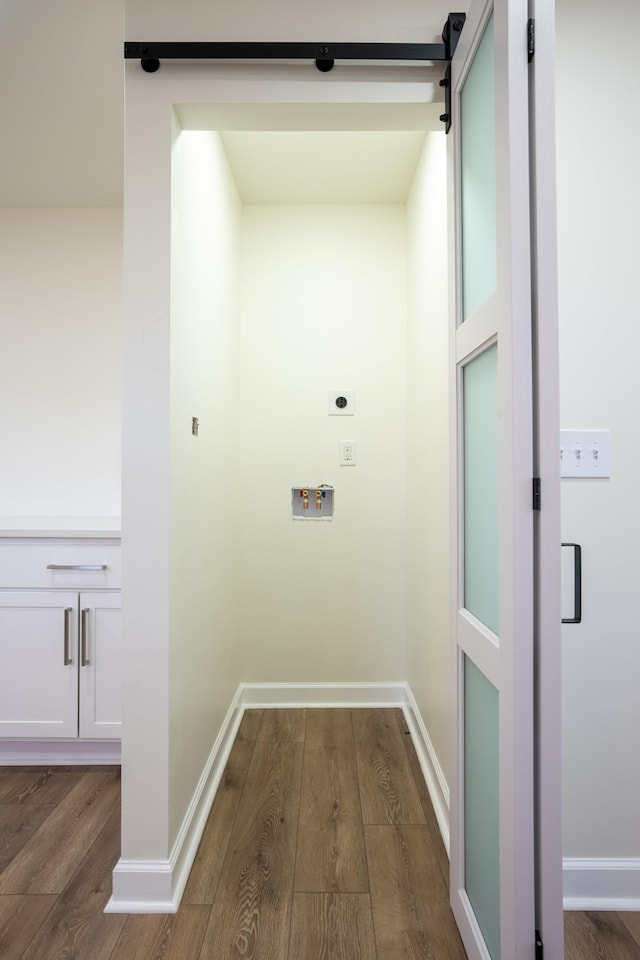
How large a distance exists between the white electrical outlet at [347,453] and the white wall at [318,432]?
0.03 meters

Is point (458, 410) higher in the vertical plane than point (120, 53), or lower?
lower

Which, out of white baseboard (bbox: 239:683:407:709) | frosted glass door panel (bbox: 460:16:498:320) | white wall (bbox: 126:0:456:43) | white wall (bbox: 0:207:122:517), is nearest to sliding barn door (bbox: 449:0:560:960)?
frosted glass door panel (bbox: 460:16:498:320)

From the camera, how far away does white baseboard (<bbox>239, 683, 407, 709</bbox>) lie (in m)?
2.80

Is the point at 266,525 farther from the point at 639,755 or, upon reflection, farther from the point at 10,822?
the point at 639,755

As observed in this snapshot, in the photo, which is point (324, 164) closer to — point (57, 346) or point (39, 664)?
point (57, 346)

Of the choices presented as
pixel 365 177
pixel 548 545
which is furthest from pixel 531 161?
pixel 365 177

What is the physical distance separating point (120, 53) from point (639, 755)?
2.70 metres

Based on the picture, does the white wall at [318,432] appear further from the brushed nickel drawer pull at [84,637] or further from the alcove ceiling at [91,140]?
the brushed nickel drawer pull at [84,637]

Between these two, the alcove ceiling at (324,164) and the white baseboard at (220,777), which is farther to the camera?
the alcove ceiling at (324,164)

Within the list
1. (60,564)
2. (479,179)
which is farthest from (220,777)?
(479,179)

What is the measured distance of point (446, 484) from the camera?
1.91 metres

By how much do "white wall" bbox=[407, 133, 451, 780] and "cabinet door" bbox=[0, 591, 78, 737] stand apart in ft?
4.72

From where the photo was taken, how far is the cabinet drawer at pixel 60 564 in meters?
2.23

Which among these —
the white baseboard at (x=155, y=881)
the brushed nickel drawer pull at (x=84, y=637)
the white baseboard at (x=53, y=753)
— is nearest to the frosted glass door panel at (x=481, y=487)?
the white baseboard at (x=155, y=881)
